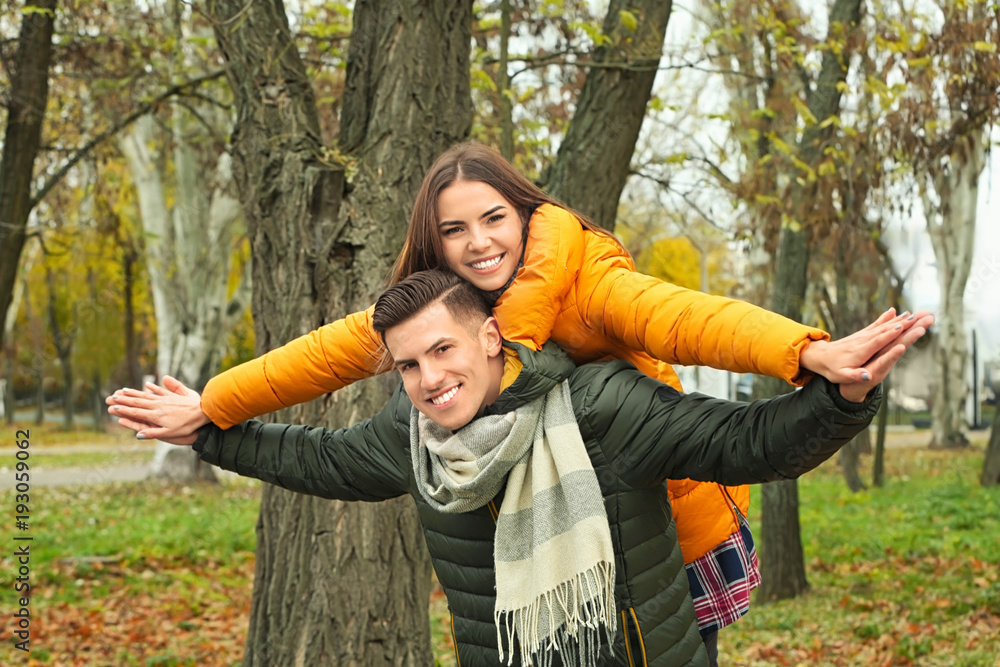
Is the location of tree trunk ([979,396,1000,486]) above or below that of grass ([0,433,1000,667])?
above

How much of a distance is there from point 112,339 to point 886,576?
87.2ft

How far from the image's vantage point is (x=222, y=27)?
14.7 feet

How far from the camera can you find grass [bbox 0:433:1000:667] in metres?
7.09

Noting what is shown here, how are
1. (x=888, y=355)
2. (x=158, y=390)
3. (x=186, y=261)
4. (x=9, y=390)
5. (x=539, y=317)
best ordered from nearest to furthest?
(x=888, y=355) → (x=539, y=317) → (x=158, y=390) → (x=186, y=261) → (x=9, y=390)

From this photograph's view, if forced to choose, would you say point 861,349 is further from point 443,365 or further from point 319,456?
point 319,456

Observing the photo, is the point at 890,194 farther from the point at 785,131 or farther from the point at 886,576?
the point at 886,576

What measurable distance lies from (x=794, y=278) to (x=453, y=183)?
657 cm

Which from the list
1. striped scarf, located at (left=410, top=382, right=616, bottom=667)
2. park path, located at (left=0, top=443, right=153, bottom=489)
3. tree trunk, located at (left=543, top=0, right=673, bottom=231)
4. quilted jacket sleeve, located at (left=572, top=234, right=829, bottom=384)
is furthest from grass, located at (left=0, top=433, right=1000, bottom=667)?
quilted jacket sleeve, located at (left=572, top=234, right=829, bottom=384)

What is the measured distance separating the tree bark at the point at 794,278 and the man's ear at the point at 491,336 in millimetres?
5692

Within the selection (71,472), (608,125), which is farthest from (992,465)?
(71,472)

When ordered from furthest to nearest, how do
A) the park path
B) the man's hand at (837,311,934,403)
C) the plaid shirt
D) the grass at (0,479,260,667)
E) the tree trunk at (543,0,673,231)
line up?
the park path → the grass at (0,479,260,667) → the tree trunk at (543,0,673,231) → the plaid shirt → the man's hand at (837,311,934,403)

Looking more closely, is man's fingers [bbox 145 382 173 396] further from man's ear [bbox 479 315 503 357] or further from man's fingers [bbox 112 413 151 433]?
man's ear [bbox 479 315 503 357]

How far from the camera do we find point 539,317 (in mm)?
2465

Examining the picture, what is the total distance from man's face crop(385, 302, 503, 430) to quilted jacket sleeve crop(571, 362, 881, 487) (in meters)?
0.25
